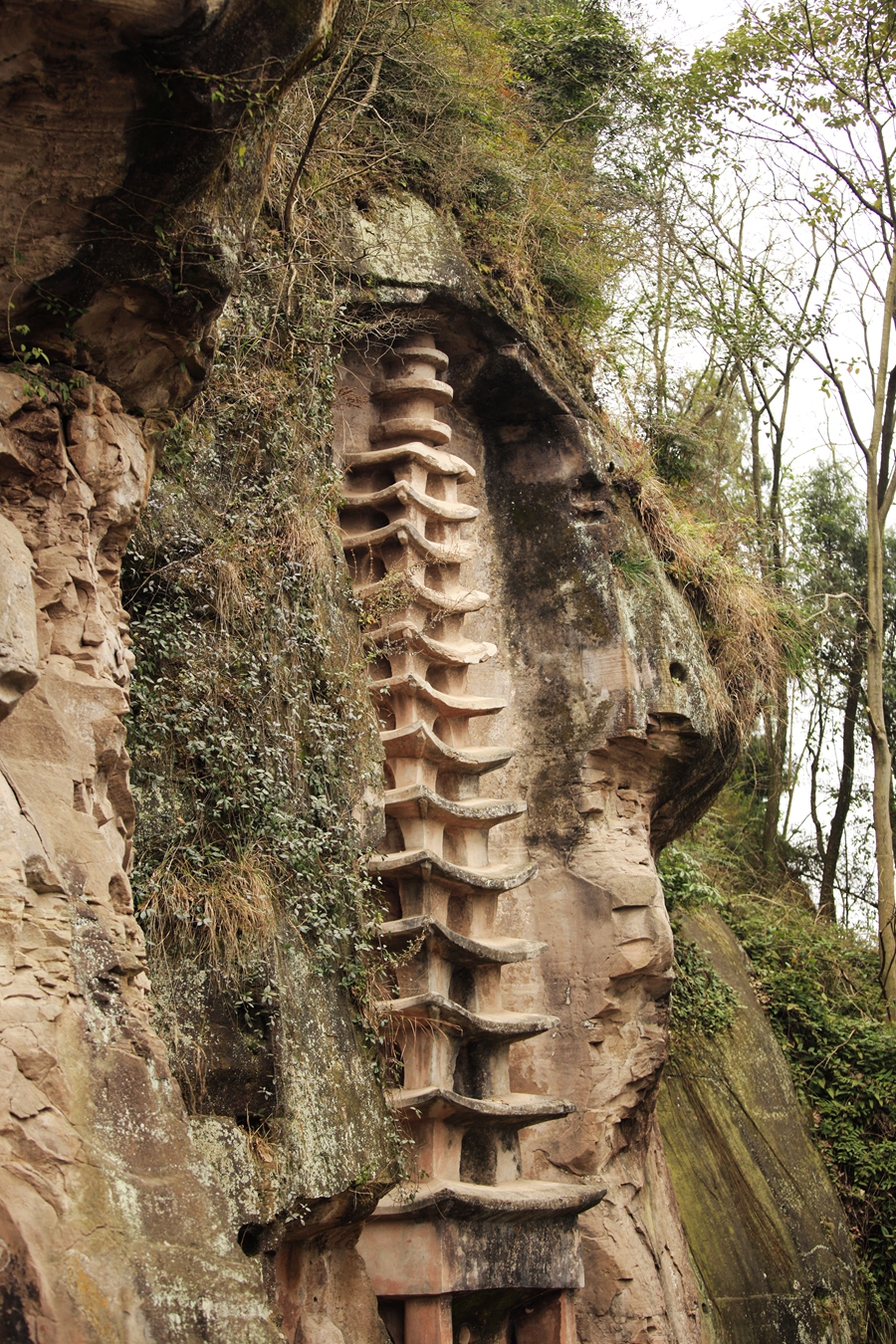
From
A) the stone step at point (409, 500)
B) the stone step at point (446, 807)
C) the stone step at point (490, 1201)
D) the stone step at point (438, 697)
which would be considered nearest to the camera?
the stone step at point (490, 1201)

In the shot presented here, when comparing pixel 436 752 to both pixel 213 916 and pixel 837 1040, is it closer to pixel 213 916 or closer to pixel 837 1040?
pixel 213 916

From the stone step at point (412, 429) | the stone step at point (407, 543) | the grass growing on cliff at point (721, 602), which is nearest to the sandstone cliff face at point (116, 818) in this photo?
the stone step at point (407, 543)

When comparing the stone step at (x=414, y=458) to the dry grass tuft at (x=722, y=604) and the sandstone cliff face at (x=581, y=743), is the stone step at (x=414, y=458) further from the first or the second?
the dry grass tuft at (x=722, y=604)

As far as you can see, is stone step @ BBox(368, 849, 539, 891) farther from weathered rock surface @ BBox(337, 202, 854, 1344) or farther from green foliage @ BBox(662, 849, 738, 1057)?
green foliage @ BBox(662, 849, 738, 1057)

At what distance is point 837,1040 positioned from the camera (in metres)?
12.0

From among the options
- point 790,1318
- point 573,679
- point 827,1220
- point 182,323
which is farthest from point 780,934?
point 182,323

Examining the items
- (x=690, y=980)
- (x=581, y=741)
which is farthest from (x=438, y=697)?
(x=690, y=980)

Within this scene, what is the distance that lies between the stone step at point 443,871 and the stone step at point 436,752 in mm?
582

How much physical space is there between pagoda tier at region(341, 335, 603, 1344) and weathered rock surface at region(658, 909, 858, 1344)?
2559 millimetres

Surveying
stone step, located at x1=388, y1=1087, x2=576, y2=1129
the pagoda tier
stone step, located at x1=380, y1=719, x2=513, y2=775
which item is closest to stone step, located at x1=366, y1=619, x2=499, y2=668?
the pagoda tier

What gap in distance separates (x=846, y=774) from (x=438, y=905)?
402 inches

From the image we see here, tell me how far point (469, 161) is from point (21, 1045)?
788cm

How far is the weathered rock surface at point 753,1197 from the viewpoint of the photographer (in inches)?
389

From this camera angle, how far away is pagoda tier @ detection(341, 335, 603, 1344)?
7.02m
